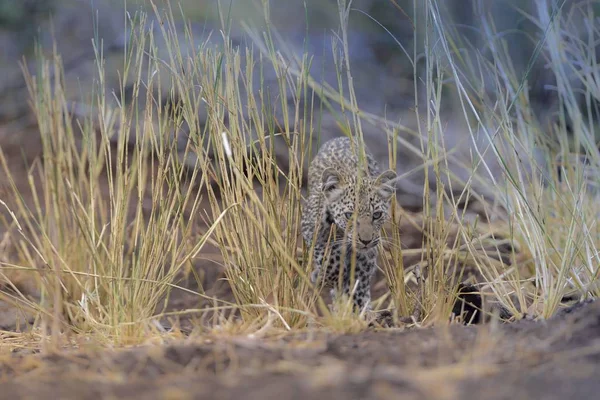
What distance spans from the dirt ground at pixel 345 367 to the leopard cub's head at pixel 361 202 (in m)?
1.03

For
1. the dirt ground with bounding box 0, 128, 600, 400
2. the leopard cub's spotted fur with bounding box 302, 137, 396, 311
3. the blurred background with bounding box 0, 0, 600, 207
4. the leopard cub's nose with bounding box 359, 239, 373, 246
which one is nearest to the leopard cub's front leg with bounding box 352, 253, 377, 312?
the leopard cub's spotted fur with bounding box 302, 137, 396, 311

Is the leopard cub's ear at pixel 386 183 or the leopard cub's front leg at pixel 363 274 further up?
the leopard cub's ear at pixel 386 183

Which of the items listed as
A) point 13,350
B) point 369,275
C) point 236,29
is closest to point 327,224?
point 369,275

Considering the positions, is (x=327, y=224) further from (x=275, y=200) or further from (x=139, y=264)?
(x=139, y=264)

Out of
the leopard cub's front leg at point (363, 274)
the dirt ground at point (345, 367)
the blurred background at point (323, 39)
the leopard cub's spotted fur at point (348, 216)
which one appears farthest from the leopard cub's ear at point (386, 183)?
the blurred background at point (323, 39)

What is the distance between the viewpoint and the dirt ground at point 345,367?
1.67 meters

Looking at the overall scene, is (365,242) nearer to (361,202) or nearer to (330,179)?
(361,202)

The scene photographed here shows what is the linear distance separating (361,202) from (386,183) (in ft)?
0.60

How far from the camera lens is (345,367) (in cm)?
188

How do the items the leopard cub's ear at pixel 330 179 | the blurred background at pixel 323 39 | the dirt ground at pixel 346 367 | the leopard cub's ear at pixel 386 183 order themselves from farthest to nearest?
the blurred background at pixel 323 39 < the leopard cub's ear at pixel 330 179 < the leopard cub's ear at pixel 386 183 < the dirt ground at pixel 346 367

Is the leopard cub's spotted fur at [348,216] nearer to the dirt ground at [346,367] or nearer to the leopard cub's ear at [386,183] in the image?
the leopard cub's ear at [386,183]

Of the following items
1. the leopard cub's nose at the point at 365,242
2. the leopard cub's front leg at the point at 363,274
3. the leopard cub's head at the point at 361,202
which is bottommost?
the leopard cub's front leg at the point at 363,274

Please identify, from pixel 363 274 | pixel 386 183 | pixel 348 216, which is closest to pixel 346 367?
pixel 386 183

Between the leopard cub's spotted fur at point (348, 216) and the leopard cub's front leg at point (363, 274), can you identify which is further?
the leopard cub's front leg at point (363, 274)
